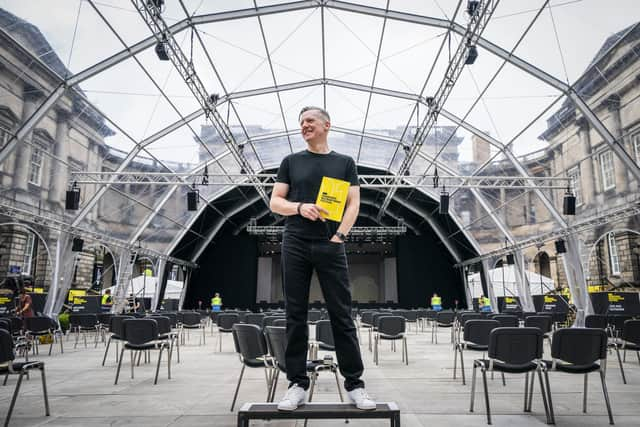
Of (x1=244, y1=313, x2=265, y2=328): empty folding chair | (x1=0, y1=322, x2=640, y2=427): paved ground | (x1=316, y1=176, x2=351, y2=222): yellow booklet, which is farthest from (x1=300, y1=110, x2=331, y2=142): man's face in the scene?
(x1=244, y1=313, x2=265, y2=328): empty folding chair

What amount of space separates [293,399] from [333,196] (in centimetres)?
92

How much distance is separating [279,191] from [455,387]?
3.56 m

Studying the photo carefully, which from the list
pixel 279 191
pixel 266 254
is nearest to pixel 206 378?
pixel 279 191

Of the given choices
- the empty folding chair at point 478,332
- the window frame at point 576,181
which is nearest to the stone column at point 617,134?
the window frame at point 576,181

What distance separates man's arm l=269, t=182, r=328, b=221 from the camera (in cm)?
187

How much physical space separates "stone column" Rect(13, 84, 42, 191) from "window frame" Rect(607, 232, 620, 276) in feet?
54.4

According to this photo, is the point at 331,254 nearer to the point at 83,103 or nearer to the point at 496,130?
the point at 83,103

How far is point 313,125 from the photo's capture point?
6.80 ft

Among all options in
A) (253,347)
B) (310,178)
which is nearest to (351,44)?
(253,347)

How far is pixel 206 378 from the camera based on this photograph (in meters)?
5.20

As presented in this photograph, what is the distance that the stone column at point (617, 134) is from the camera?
928 cm

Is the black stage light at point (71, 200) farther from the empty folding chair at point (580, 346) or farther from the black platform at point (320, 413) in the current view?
the empty folding chair at point (580, 346)

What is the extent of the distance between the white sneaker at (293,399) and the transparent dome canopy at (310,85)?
8.50 metres

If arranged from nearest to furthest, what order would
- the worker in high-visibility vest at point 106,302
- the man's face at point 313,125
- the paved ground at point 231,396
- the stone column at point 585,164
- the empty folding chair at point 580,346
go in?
the man's face at point 313,125 → the paved ground at point 231,396 → the empty folding chair at point 580,346 → the stone column at point 585,164 → the worker in high-visibility vest at point 106,302
